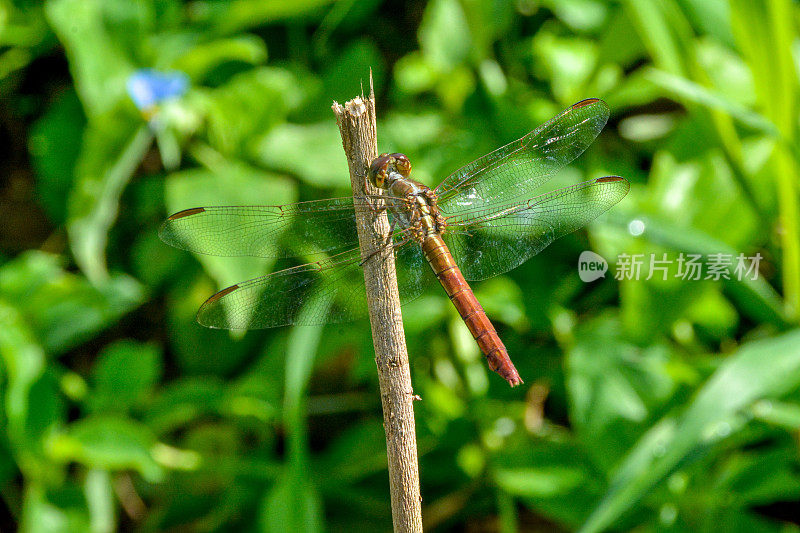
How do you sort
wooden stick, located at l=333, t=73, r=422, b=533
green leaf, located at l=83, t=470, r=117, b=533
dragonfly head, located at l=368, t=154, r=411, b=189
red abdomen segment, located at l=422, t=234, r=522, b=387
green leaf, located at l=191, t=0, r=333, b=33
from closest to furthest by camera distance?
wooden stick, located at l=333, t=73, r=422, b=533 < dragonfly head, located at l=368, t=154, r=411, b=189 < red abdomen segment, located at l=422, t=234, r=522, b=387 < green leaf, located at l=83, t=470, r=117, b=533 < green leaf, located at l=191, t=0, r=333, b=33

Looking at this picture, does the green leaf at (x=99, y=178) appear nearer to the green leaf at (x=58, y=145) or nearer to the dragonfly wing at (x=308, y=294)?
the green leaf at (x=58, y=145)

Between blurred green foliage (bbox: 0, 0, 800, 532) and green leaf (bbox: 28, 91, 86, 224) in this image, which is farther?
green leaf (bbox: 28, 91, 86, 224)

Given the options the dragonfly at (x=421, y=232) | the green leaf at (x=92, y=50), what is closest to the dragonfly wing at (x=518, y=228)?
the dragonfly at (x=421, y=232)

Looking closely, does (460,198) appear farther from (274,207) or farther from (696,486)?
(696,486)

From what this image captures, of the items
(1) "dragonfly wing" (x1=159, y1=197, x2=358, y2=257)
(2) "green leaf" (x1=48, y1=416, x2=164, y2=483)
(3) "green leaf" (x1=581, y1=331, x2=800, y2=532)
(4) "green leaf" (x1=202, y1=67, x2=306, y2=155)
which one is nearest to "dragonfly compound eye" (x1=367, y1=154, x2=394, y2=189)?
(1) "dragonfly wing" (x1=159, y1=197, x2=358, y2=257)

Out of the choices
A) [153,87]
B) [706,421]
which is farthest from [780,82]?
[153,87]

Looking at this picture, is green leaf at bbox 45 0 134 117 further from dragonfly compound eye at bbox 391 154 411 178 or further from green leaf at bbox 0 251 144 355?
dragonfly compound eye at bbox 391 154 411 178

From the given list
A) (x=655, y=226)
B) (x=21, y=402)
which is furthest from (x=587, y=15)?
(x=21, y=402)
